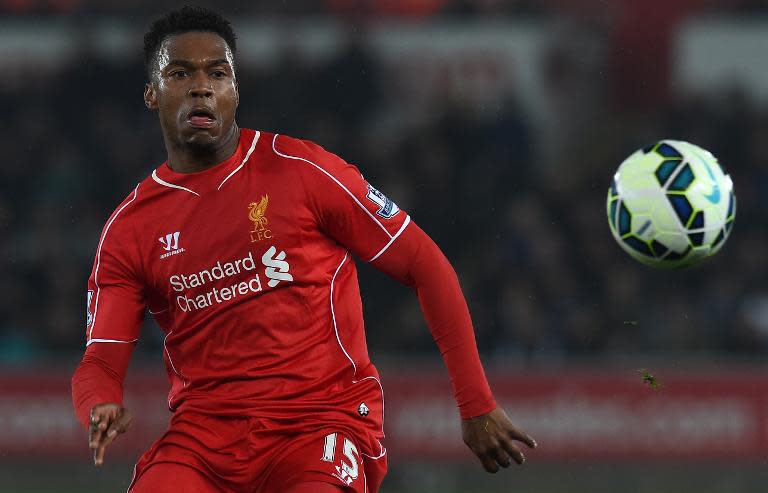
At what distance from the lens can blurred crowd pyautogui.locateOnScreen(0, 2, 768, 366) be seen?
Result: 10.9 metres

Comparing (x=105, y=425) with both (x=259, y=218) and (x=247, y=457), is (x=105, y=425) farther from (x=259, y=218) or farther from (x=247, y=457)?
(x=259, y=218)

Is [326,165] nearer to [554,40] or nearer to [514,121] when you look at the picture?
[514,121]

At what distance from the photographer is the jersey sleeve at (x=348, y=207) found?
4148mm

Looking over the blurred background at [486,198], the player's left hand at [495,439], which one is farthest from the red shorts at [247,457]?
the blurred background at [486,198]

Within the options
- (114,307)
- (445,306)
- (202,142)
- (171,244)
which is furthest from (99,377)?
(445,306)

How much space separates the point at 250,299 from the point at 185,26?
0.90 m

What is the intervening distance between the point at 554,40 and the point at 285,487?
33.9 ft

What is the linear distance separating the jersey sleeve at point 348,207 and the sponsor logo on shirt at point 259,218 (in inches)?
5.7

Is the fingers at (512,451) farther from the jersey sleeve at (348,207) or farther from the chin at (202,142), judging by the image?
the chin at (202,142)

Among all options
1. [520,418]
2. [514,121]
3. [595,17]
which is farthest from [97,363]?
[595,17]

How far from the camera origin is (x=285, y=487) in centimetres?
395

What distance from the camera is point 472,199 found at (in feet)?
38.7

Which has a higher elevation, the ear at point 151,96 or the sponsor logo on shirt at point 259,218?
the ear at point 151,96

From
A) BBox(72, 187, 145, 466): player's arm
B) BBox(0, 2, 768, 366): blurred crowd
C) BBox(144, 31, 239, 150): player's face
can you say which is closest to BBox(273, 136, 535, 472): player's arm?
BBox(144, 31, 239, 150): player's face
